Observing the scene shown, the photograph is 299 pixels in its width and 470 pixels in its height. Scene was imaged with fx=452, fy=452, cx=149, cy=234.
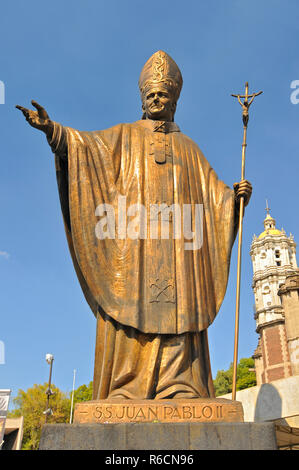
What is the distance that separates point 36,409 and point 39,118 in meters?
45.8

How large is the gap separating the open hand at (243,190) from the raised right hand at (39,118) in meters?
2.57

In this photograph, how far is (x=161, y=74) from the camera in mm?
6695

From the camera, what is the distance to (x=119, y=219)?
5.66 meters

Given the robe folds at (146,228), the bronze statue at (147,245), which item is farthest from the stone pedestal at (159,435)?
the robe folds at (146,228)

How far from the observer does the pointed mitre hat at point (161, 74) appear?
263 inches

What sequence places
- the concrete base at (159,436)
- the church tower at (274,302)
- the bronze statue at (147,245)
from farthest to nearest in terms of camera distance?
1. the church tower at (274,302)
2. the bronze statue at (147,245)
3. the concrete base at (159,436)

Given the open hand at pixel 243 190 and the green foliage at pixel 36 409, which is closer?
the open hand at pixel 243 190

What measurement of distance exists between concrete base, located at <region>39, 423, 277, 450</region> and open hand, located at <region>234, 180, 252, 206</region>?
3.05m

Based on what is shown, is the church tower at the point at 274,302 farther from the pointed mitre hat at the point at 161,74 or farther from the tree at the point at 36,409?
the pointed mitre hat at the point at 161,74

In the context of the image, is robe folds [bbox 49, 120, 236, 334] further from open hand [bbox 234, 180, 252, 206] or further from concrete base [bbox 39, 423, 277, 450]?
concrete base [bbox 39, 423, 277, 450]

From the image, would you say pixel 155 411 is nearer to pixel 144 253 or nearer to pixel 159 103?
pixel 144 253
